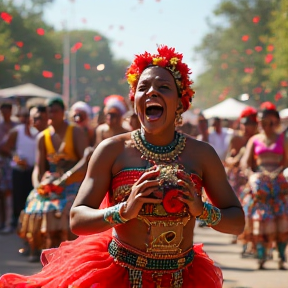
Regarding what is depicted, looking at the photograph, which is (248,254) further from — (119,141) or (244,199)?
(119,141)

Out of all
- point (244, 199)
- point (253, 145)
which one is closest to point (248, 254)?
point (244, 199)

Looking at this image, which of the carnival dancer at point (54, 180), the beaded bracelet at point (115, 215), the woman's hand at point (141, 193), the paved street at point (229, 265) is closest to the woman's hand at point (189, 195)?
the woman's hand at point (141, 193)

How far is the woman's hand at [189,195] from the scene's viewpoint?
3.70 meters

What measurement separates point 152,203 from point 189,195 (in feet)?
0.79

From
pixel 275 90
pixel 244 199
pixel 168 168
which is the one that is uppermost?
pixel 275 90

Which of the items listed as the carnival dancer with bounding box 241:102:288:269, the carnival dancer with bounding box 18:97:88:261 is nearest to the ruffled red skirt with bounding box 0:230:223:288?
the carnival dancer with bounding box 18:97:88:261

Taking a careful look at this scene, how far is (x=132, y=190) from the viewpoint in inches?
146

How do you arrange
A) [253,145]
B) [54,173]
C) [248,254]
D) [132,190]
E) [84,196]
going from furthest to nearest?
[248,254]
[253,145]
[54,173]
[84,196]
[132,190]

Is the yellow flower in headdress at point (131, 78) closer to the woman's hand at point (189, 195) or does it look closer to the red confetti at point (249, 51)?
the woman's hand at point (189, 195)

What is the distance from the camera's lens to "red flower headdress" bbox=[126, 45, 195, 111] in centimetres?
412

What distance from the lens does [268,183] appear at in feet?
31.9

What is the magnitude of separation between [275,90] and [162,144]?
54603 mm

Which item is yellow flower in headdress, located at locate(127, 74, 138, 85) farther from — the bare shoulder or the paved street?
the paved street

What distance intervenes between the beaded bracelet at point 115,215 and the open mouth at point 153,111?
1.58 ft
